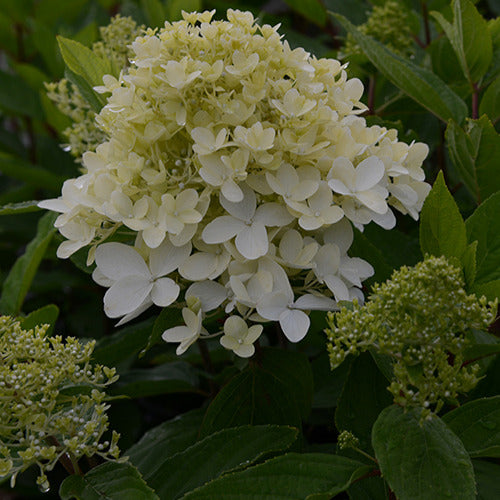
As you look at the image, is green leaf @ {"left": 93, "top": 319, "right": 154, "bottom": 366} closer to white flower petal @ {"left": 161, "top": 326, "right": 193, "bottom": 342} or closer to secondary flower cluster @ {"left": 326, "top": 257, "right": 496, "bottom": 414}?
white flower petal @ {"left": 161, "top": 326, "right": 193, "bottom": 342}

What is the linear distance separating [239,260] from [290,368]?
0.95 feet

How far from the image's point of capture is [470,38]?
4.17 feet

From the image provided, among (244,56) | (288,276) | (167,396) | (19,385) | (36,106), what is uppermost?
(244,56)

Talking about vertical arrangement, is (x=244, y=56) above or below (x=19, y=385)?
above

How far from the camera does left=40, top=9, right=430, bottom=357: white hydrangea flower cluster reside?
87 cm

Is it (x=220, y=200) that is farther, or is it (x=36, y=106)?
(x=36, y=106)

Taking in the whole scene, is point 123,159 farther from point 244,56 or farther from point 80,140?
point 80,140

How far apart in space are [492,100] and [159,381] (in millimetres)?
796

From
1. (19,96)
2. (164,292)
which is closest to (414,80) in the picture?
(164,292)

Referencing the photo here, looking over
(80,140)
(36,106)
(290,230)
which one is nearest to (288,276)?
(290,230)

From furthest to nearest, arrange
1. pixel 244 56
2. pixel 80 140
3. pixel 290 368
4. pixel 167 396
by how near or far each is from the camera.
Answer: pixel 167 396 → pixel 80 140 → pixel 290 368 → pixel 244 56

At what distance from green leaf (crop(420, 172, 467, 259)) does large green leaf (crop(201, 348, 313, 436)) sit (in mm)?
285

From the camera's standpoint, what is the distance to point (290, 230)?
889mm

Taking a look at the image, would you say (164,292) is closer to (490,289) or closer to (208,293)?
(208,293)
